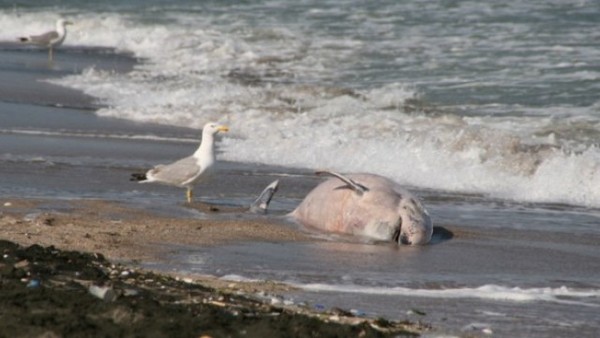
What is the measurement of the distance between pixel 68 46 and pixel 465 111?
12.5m

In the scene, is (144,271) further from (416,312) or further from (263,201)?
(263,201)

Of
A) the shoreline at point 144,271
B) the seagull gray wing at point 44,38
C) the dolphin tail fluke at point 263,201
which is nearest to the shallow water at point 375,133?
the dolphin tail fluke at point 263,201

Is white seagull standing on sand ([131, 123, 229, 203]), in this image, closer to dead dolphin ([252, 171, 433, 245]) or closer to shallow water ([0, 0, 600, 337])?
shallow water ([0, 0, 600, 337])

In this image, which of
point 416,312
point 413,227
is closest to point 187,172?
point 413,227

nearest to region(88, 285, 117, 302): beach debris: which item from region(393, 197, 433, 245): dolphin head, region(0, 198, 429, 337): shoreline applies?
region(0, 198, 429, 337): shoreline

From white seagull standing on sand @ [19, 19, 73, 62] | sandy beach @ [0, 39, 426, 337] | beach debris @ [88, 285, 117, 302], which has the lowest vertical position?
sandy beach @ [0, 39, 426, 337]

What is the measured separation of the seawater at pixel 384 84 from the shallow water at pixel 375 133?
4 centimetres

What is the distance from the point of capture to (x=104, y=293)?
6020 mm

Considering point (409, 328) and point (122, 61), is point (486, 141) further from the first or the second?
point (122, 61)

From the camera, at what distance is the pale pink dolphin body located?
359 inches

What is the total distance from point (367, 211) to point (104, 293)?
3.49 meters

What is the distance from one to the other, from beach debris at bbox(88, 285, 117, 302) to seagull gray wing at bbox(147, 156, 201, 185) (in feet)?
13.9

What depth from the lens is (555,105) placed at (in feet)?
53.7

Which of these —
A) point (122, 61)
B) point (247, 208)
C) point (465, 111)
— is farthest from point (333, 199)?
point (122, 61)
